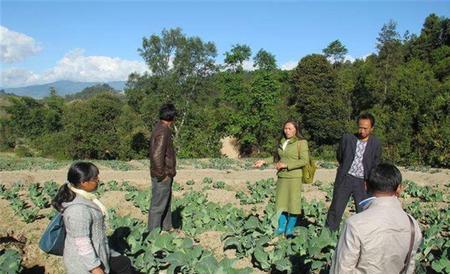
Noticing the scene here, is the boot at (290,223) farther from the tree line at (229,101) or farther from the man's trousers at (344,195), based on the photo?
the tree line at (229,101)

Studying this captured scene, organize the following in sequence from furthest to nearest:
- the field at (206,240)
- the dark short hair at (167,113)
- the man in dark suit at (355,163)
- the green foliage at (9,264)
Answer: the dark short hair at (167,113)
the man in dark suit at (355,163)
the field at (206,240)
the green foliage at (9,264)

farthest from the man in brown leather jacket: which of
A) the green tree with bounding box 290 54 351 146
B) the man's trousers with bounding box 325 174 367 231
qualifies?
the green tree with bounding box 290 54 351 146

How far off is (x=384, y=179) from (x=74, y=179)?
2257 millimetres

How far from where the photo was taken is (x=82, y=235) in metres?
3.28

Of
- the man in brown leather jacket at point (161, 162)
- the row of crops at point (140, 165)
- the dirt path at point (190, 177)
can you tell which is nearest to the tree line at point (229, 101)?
the row of crops at point (140, 165)

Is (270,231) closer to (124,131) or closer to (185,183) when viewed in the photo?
(185,183)

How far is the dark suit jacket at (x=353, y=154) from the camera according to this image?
540 cm

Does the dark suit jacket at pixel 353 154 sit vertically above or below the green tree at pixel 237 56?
below

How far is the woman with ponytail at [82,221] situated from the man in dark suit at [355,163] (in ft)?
10.5

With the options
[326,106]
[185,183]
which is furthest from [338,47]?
[185,183]

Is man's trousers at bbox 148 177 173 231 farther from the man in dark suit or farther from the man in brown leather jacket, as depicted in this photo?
the man in dark suit

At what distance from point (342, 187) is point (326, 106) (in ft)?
107

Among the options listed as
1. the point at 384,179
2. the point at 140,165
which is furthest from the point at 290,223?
the point at 140,165

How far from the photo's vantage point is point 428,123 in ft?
84.5
